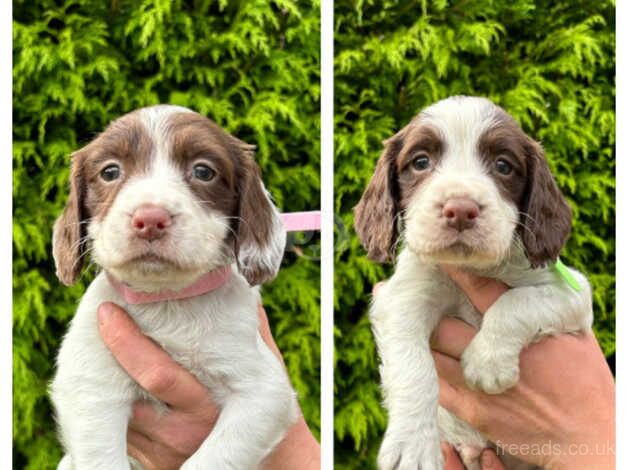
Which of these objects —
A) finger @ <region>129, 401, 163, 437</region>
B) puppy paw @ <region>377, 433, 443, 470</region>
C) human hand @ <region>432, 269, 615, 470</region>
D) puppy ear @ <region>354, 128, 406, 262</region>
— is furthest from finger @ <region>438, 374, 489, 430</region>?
finger @ <region>129, 401, 163, 437</region>

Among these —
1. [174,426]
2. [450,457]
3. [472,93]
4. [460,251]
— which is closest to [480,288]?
[460,251]

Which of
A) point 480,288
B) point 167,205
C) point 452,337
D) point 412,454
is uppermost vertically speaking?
point 167,205

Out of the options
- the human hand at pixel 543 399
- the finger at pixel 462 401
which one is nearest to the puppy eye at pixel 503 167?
the human hand at pixel 543 399

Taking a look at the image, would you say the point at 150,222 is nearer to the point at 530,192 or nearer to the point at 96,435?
the point at 96,435

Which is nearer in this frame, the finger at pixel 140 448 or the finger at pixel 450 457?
the finger at pixel 140 448

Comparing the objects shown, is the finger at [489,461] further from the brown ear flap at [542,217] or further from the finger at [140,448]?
the finger at [140,448]
